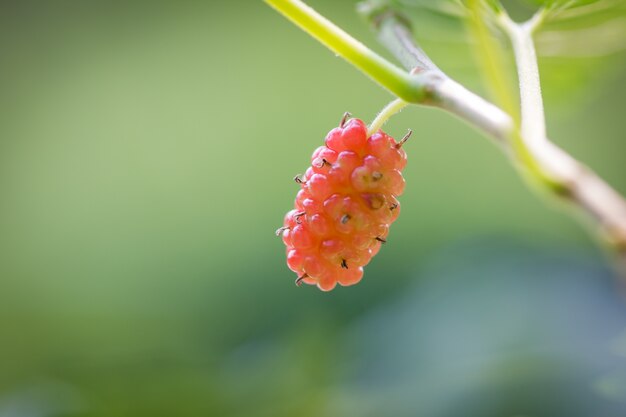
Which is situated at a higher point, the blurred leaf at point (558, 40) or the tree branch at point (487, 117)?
the blurred leaf at point (558, 40)

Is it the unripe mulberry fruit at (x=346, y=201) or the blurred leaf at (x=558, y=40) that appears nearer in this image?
the unripe mulberry fruit at (x=346, y=201)

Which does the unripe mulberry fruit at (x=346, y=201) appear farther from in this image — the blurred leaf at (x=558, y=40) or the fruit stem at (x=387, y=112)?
the blurred leaf at (x=558, y=40)

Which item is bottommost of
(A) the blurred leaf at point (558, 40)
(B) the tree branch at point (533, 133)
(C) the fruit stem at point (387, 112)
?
(B) the tree branch at point (533, 133)

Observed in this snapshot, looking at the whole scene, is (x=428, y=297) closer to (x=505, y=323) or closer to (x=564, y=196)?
(x=505, y=323)

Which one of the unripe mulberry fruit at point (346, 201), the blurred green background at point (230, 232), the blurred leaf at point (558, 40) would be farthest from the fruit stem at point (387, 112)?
the blurred green background at point (230, 232)

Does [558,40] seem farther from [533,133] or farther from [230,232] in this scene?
[230,232]

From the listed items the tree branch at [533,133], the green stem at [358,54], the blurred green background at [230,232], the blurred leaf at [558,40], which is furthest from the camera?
the blurred green background at [230,232]

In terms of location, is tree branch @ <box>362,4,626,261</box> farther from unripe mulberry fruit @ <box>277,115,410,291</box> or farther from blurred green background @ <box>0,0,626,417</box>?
Result: blurred green background @ <box>0,0,626,417</box>
